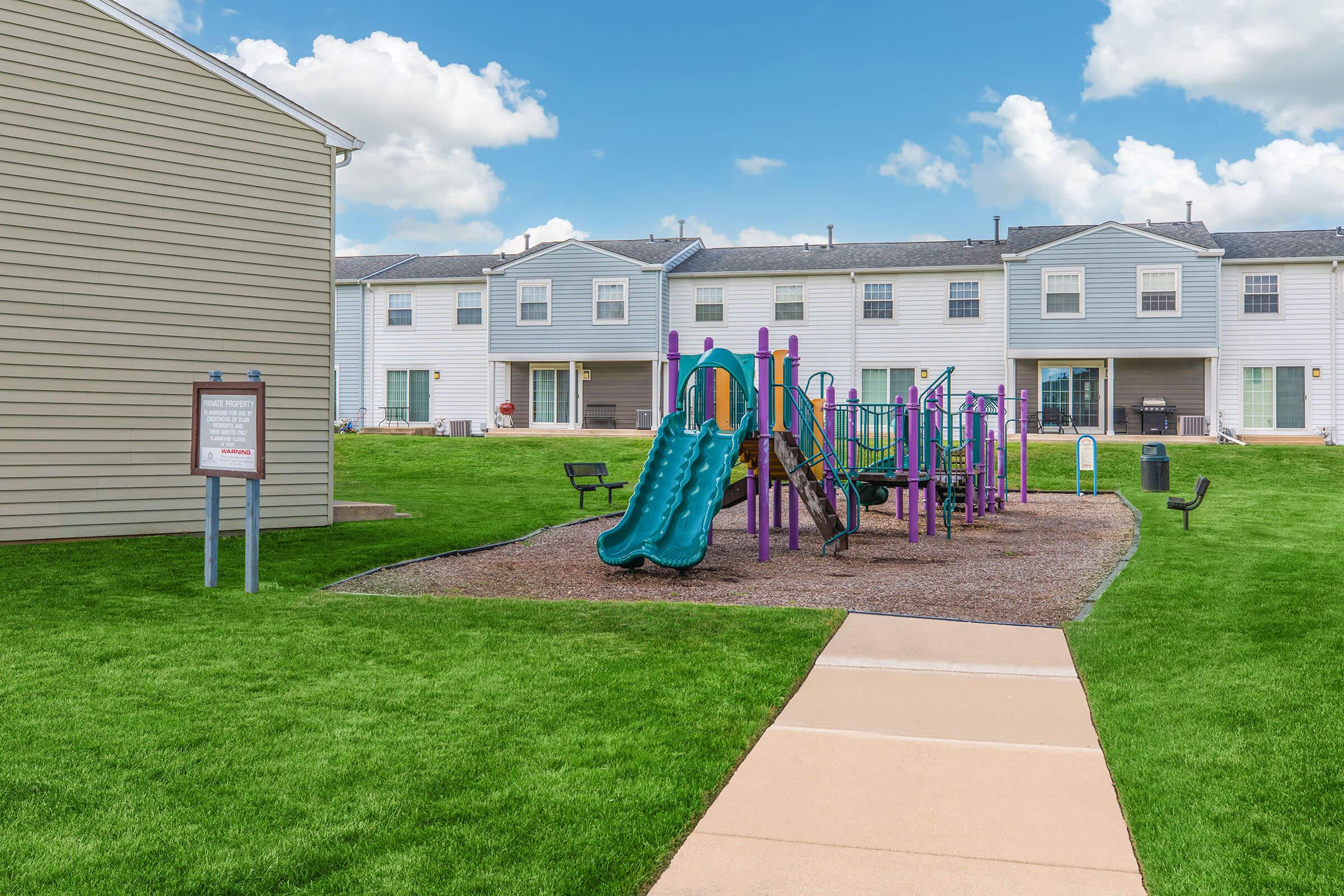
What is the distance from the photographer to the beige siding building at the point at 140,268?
36.3 ft

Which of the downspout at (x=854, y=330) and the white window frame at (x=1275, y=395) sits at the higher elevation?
the downspout at (x=854, y=330)

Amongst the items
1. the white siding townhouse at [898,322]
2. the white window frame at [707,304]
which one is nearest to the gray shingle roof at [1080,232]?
the white siding townhouse at [898,322]

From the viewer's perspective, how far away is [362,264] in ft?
119

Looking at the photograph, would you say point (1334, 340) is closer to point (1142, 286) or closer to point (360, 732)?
point (1142, 286)

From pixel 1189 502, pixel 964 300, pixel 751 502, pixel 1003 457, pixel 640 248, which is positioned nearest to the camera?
pixel 1189 502

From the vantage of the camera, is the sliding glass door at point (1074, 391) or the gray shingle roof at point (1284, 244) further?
the sliding glass door at point (1074, 391)

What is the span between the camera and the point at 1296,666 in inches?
225

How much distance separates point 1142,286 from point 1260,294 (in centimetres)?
333

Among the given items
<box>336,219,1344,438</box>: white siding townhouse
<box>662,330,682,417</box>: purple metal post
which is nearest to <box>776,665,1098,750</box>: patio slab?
<box>662,330,682,417</box>: purple metal post

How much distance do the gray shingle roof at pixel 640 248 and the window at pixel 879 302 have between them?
255 inches

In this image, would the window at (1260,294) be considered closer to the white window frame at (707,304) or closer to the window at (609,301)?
the white window frame at (707,304)

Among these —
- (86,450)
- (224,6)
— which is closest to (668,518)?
(86,450)

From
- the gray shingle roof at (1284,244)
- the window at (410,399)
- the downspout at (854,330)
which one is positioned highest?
the gray shingle roof at (1284,244)

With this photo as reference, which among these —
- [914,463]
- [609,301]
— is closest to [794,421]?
[914,463]
